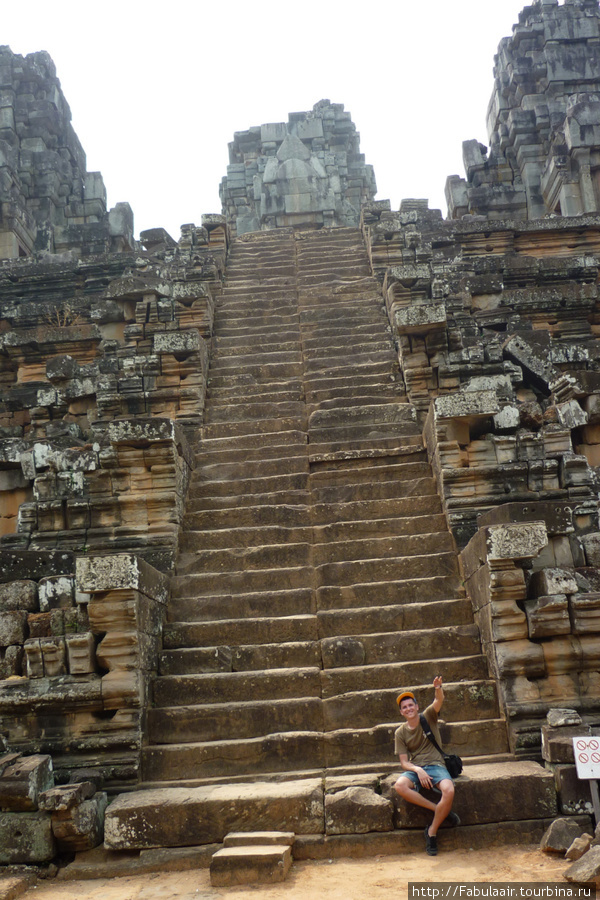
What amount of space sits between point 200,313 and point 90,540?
443 cm

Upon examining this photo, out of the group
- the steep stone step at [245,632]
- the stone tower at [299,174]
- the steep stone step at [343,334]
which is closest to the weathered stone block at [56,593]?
the steep stone step at [245,632]

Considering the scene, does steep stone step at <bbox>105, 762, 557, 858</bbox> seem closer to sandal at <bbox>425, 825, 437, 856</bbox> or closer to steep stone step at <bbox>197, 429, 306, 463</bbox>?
sandal at <bbox>425, 825, 437, 856</bbox>

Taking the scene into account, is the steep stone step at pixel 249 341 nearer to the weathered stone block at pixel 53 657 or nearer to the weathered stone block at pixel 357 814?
the weathered stone block at pixel 53 657

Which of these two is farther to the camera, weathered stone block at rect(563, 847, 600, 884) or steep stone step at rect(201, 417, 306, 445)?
steep stone step at rect(201, 417, 306, 445)

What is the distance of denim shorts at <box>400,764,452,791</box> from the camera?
194 inches

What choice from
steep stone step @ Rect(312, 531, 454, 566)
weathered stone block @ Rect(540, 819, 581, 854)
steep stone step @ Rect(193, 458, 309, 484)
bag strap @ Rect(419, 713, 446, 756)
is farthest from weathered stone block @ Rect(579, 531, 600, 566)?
steep stone step @ Rect(193, 458, 309, 484)

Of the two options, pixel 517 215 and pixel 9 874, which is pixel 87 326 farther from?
pixel 517 215

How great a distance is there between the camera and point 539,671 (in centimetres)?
562

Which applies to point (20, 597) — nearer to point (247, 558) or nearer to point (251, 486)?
point (247, 558)

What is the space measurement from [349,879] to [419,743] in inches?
37.1

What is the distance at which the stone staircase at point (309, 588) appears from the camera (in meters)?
5.70

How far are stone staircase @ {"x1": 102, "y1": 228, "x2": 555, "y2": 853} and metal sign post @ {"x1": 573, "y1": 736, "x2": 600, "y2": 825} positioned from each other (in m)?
0.30

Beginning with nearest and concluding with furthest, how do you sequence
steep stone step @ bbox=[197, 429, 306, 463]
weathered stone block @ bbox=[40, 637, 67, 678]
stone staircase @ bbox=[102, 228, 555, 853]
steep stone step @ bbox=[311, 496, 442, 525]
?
stone staircase @ bbox=[102, 228, 555, 853]
weathered stone block @ bbox=[40, 637, 67, 678]
steep stone step @ bbox=[311, 496, 442, 525]
steep stone step @ bbox=[197, 429, 306, 463]

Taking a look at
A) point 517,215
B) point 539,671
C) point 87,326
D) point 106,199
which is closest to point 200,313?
point 87,326
